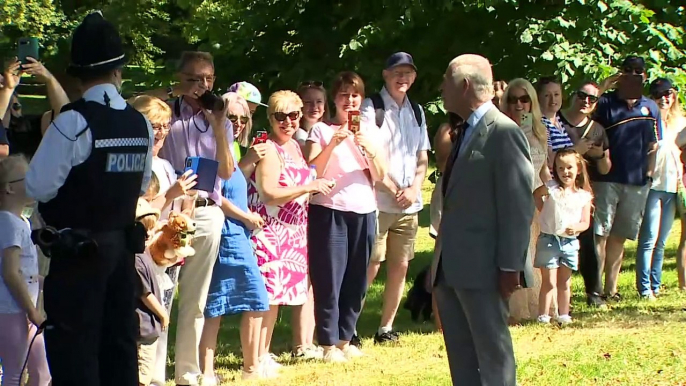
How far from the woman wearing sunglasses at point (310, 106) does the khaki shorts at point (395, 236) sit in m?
0.97

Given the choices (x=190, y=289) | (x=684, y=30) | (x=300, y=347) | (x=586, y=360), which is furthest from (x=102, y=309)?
(x=684, y=30)

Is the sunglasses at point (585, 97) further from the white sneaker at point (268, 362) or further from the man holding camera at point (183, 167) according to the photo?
the man holding camera at point (183, 167)

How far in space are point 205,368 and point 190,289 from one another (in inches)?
25.2

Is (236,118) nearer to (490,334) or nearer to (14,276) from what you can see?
(14,276)

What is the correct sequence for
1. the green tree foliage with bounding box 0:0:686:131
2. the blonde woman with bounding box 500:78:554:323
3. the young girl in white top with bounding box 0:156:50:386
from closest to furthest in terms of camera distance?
the young girl in white top with bounding box 0:156:50:386 < the blonde woman with bounding box 500:78:554:323 < the green tree foliage with bounding box 0:0:686:131

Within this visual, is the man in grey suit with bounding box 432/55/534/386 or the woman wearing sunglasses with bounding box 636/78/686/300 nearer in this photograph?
the man in grey suit with bounding box 432/55/534/386

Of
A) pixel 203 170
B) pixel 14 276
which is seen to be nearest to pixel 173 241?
pixel 203 170

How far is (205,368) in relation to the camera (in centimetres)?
733

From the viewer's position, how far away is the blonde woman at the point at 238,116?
7.54 meters

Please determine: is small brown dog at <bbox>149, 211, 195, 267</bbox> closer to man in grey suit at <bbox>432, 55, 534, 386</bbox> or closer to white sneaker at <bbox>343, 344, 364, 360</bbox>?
man in grey suit at <bbox>432, 55, 534, 386</bbox>

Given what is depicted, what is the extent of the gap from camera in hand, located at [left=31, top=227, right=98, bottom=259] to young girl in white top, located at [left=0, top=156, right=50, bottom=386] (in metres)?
1.09

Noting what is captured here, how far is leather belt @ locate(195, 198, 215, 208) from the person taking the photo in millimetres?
6922

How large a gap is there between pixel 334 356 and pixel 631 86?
453 centimetres

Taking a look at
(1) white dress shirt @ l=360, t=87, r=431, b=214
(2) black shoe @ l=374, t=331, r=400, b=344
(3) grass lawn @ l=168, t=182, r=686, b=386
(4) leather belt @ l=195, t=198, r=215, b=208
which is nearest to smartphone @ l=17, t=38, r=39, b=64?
(4) leather belt @ l=195, t=198, r=215, b=208
